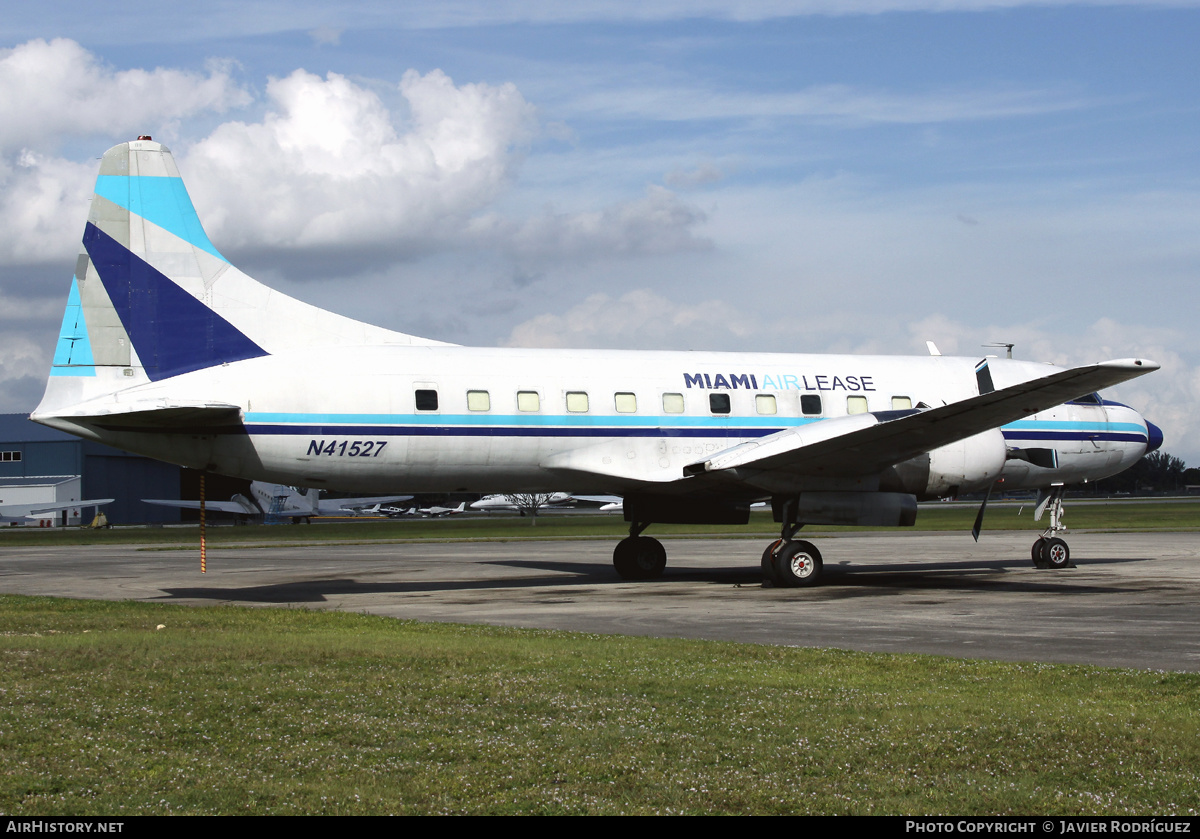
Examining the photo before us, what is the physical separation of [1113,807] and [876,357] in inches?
697

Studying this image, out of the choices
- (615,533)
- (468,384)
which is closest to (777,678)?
(468,384)

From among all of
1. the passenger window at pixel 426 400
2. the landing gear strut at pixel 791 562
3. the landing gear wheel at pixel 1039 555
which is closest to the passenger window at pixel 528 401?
the passenger window at pixel 426 400

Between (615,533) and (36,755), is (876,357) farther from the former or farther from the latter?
(615,533)

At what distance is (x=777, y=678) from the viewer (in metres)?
9.14

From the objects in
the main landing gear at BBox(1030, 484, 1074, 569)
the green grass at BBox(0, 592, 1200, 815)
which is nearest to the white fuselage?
the main landing gear at BBox(1030, 484, 1074, 569)

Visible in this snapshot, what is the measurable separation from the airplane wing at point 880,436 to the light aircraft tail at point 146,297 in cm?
835

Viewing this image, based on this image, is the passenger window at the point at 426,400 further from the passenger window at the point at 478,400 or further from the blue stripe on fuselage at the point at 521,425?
the passenger window at the point at 478,400

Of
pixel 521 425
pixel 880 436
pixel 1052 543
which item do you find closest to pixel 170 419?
pixel 521 425

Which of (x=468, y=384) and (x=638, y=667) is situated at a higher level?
(x=468, y=384)

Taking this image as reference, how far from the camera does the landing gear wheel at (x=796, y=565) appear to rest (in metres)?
19.0

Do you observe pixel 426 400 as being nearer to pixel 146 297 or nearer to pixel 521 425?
pixel 521 425

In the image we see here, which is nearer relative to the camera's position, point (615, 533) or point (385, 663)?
point (385, 663)

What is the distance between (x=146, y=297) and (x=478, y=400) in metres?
5.78

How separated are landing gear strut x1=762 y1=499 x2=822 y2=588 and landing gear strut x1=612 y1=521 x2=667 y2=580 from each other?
134 inches
